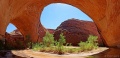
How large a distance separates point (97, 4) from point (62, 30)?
11762 millimetres

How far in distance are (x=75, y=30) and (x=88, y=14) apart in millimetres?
10307

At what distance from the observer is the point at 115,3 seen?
3.82 meters

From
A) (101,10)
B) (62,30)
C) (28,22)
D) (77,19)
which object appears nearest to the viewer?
(101,10)

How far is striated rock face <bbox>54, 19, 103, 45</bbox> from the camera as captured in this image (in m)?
17.1

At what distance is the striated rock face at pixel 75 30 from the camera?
17141mm

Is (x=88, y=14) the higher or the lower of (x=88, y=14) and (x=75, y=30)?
the lower

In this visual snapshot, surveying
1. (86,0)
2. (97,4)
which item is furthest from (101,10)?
(86,0)

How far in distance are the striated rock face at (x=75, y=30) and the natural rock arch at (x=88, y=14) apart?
4.73 m

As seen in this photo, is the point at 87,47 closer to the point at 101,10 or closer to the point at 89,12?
the point at 89,12

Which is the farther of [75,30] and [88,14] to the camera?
[75,30]

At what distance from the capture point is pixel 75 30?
1777cm

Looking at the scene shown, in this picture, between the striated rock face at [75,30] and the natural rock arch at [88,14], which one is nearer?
the natural rock arch at [88,14]

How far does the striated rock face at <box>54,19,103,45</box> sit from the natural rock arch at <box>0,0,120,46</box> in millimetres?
4732

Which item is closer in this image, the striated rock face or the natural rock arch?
the natural rock arch
